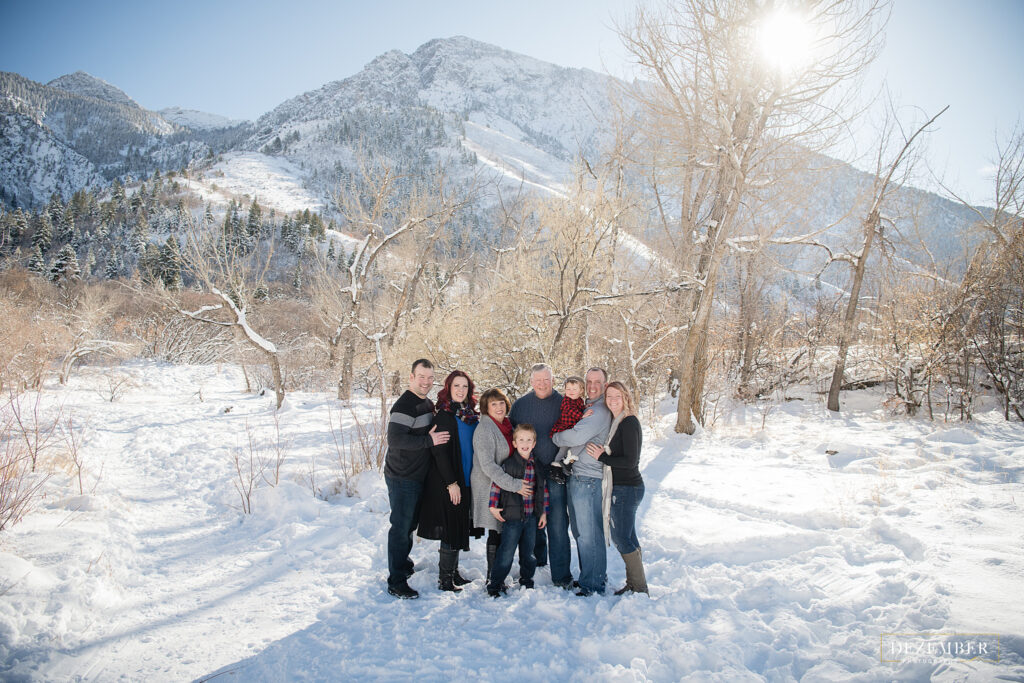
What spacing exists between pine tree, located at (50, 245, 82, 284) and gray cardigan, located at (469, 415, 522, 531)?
48558 mm

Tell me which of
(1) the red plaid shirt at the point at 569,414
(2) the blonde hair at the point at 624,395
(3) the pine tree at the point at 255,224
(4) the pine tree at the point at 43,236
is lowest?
(1) the red plaid shirt at the point at 569,414

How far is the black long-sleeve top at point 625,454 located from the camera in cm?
351

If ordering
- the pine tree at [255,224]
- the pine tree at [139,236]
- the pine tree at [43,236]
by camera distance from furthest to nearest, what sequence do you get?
the pine tree at [255,224]
the pine tree at [139,236]
the pine tree at [43,236]

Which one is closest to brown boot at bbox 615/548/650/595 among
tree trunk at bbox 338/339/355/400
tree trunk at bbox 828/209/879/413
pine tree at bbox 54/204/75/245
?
tree trunk at bbox 828/209/879/413

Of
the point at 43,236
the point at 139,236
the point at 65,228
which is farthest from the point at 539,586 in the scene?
the point at 65,228

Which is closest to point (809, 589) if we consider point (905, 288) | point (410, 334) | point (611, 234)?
point (611, 234)

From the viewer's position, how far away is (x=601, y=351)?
13117 mm

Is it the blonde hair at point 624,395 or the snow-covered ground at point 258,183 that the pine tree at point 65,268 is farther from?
the blonde hair at point 624,395

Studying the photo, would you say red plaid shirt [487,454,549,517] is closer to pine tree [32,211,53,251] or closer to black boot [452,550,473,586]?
black boot [452,550,473,586]

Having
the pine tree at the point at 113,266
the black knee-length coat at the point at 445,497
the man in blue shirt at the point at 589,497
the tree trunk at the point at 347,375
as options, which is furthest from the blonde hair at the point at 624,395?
the pine tree at the point at 113,266

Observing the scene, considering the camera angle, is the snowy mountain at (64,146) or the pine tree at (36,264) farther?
the snowy mountain at (64,146)

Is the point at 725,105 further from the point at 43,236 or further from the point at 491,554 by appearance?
the point at 43,236

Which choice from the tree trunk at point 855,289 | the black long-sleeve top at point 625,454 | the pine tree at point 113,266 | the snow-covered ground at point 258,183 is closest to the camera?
the black long-sleeve top at point 625,454

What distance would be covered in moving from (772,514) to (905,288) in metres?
10.3
